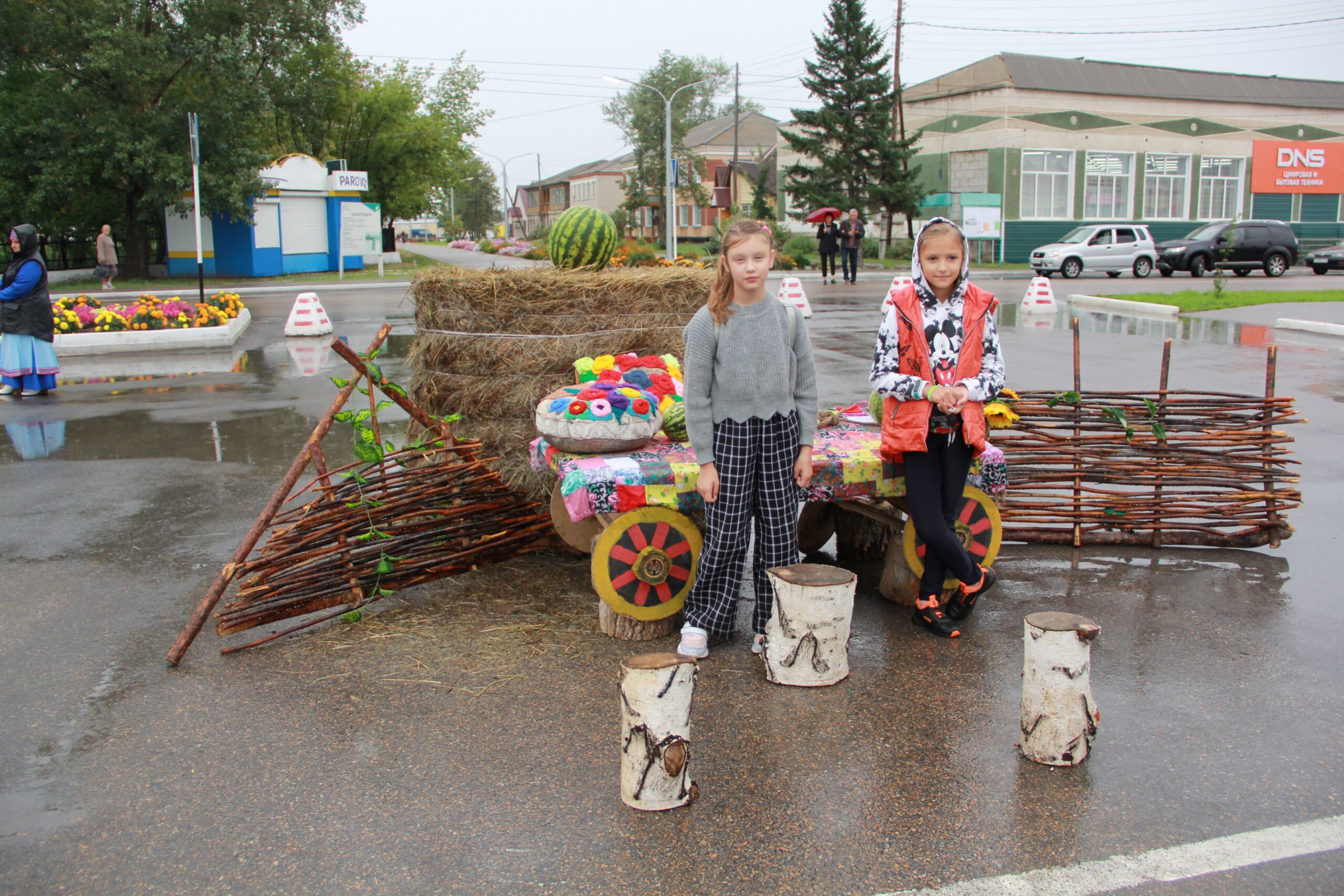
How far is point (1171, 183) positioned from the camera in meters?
44.1

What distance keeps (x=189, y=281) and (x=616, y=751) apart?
3198 centimetres

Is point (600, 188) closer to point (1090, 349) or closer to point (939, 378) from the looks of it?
point (1090, 349)

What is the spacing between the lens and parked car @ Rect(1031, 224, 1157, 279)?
31.3 metres

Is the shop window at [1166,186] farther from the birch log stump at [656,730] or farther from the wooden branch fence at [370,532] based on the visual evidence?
the birch log stump at [656,730]

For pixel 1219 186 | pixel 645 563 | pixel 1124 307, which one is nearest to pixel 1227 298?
pixel 1124 307

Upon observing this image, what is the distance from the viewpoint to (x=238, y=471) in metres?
7.76

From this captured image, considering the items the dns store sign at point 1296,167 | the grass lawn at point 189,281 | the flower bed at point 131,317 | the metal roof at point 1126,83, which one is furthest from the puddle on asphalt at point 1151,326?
the dns store sign at point 1296,167

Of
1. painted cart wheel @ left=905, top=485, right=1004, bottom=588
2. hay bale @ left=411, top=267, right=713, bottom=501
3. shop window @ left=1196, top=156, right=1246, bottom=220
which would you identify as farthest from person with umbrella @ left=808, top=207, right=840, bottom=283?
shop window @ left=1196, top=156, right=1246, bottom=220

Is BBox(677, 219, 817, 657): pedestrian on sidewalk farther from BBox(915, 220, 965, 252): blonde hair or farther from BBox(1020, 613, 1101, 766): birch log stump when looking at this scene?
BBox(1020, 613, 1101, 766): birch log stump

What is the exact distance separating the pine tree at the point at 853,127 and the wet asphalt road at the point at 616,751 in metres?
37.2

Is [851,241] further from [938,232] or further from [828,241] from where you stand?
[938,232]

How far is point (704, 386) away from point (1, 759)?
279cm

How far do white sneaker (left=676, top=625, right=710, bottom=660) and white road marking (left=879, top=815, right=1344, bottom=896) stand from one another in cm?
162

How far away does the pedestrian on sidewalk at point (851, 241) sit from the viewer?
2645 centimetres
